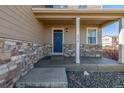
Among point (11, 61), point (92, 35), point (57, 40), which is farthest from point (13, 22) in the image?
point (92, 35)

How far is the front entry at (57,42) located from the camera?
11.8 metres

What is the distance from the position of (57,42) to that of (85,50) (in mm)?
2216

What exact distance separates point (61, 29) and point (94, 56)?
326 cm

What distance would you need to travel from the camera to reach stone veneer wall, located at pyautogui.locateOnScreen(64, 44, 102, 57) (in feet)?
38.5

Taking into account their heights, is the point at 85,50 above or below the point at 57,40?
below

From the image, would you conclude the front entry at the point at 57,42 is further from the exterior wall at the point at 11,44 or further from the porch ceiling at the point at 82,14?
the exterior wall at the point at 11,44

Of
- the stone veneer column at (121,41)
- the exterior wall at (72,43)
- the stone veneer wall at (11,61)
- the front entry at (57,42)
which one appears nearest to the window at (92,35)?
the exterior wall at (72,43)

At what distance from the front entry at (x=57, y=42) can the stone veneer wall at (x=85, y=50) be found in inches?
17.4

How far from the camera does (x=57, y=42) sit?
465 inches

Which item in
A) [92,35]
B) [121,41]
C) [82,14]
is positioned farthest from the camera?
[92,35]

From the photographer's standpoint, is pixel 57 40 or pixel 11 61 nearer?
pixel 11 61

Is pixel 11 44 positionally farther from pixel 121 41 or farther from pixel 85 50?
pixel 85 50

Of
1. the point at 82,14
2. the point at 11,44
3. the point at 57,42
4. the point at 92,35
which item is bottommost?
the point at 11,44

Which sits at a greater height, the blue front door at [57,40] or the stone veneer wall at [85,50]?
the blue front door at [57,40]
